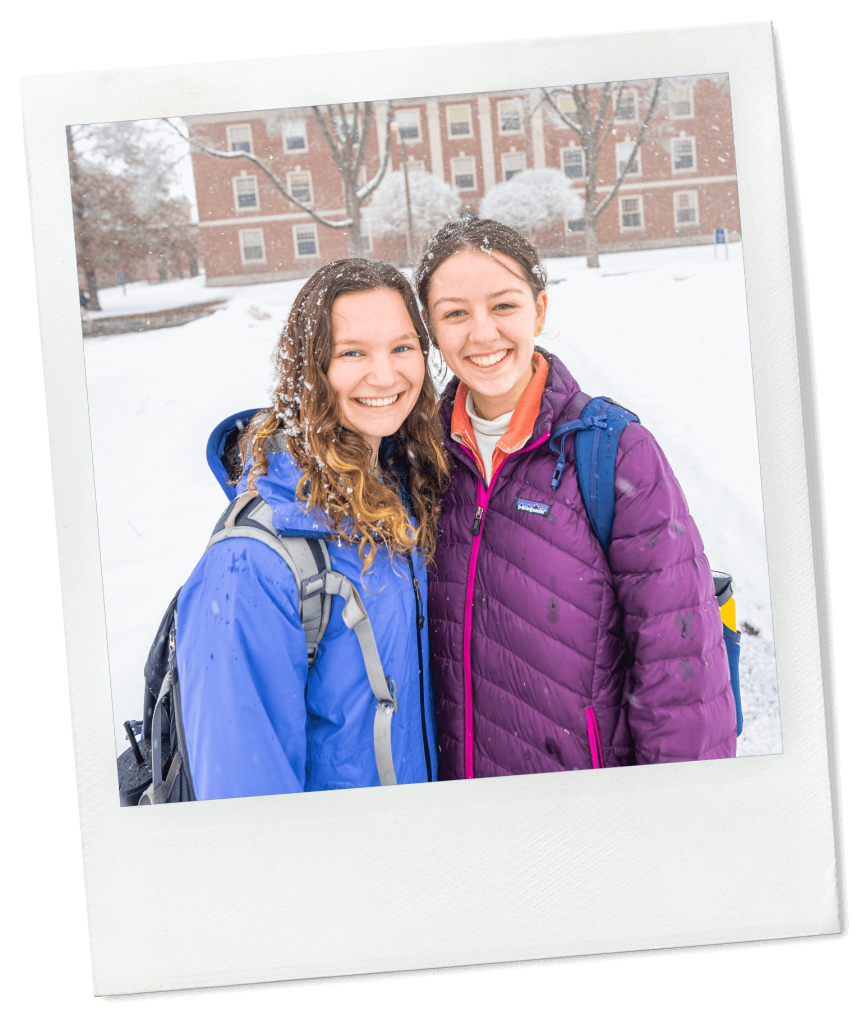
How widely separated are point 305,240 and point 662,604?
60.7 inches

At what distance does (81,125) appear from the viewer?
8.73 feet

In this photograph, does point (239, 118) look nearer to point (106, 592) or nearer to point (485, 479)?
point (485, 479)

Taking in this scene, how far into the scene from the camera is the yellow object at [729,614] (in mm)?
2609

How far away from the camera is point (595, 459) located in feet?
7.78

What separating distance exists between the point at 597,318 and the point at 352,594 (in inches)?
45.3

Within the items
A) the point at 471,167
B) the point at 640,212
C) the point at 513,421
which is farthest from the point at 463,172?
the point at 513,421

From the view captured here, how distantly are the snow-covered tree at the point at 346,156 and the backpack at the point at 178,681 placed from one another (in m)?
0.93

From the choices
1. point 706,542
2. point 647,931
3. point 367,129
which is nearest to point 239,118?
point 367,129

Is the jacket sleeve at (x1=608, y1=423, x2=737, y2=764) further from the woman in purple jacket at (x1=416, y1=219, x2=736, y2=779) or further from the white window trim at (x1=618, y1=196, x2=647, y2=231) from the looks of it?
the white window trim at (x1=618, y1=196, x2=647, y2=231)

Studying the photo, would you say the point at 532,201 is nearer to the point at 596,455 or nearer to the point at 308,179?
the point at 308,179

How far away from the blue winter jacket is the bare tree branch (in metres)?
0.66

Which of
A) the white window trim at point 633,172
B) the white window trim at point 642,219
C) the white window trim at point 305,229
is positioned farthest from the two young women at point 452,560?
the white window trim at point 633,172

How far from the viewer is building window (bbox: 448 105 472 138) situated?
260cm

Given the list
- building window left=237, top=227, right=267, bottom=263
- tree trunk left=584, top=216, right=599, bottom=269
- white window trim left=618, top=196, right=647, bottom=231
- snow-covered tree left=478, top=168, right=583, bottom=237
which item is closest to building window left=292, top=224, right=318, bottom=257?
building window left=237, top=227, right=267, bottom=263
